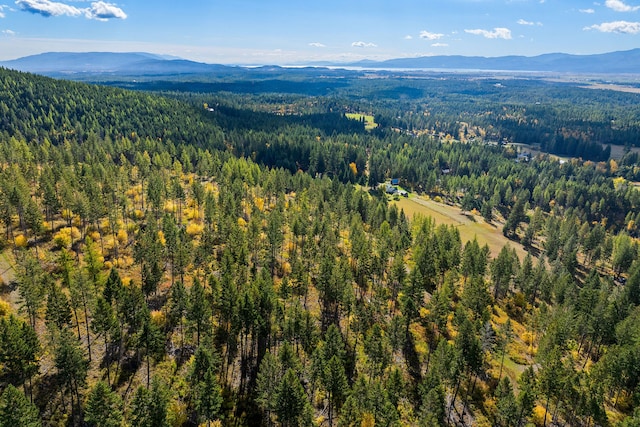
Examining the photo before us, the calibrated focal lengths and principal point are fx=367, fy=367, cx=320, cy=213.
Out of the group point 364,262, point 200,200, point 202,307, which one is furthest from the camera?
point 200,200

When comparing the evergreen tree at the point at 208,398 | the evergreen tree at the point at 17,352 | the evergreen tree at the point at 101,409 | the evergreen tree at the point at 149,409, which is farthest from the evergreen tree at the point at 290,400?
the evergreen tree at the point at 17,352

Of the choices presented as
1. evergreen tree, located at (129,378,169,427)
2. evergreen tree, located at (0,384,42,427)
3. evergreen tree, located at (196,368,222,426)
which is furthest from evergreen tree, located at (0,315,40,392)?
evergreen tree, located at (196,368,222,426)

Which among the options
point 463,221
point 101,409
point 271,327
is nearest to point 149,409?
point 101,409

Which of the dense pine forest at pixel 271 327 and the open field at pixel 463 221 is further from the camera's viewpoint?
the open field at pixel 463 221

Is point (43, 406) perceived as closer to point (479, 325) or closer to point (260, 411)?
point (260, 411)

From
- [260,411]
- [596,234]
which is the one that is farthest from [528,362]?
[596,234]

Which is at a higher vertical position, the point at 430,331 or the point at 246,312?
the point at 246,312

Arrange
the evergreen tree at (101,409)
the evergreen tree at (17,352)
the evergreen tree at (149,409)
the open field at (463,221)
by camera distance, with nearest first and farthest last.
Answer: the evergreen tree at (101,409) < the evergreen tree at (149,409) < the evergreen tree at (17,352) < the open field at (463,221)

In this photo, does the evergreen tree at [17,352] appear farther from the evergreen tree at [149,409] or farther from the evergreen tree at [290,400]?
the evergreen tree at [290,400]
